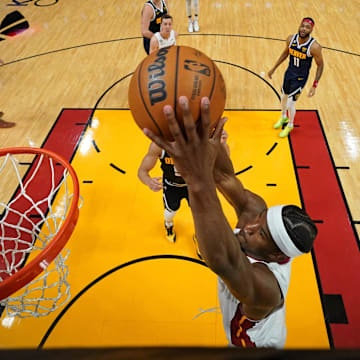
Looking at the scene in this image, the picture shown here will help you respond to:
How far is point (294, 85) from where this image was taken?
4.12 metres

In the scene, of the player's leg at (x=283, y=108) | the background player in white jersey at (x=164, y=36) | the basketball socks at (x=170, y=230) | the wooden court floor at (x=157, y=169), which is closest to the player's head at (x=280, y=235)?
the wooden court floor at (x=157, y=169)

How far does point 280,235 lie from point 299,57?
3.34 m

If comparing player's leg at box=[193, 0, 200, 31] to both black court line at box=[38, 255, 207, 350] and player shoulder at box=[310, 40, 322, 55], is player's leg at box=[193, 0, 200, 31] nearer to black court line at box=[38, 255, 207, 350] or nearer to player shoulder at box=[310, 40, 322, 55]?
player shoulder at box=[310, 40, 322, 55]

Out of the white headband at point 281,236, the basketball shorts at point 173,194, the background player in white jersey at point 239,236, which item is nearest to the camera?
the background player in white jersey at point 239,236

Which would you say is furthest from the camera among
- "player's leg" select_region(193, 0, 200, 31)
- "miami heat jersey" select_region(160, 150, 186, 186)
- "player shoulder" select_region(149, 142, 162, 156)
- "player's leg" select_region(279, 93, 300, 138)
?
"player's leg" select_region(193, 0, 200, 31)

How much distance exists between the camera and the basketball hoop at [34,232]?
2176 millimetres

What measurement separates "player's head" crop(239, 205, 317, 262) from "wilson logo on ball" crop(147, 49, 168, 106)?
75 cm

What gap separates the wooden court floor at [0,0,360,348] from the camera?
2779 millimetres

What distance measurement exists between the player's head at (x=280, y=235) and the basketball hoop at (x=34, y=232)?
4.69ft

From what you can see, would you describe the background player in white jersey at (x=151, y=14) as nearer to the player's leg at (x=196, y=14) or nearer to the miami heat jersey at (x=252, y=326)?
the player's leg at (x=196, y=14)

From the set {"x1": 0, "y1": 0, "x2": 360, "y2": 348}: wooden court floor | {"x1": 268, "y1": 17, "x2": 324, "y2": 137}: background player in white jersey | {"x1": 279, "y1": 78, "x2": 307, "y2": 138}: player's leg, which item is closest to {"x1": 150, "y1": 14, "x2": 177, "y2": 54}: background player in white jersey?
{"x1": 0, "y1": 0, "x2": 360, "y2": 348}: wooden court floor

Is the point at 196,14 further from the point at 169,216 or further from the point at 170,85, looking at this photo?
the point at 170,85

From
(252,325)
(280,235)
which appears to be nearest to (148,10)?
(280,235)

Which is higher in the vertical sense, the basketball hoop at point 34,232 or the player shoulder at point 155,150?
the player shoulder at point 155,150
